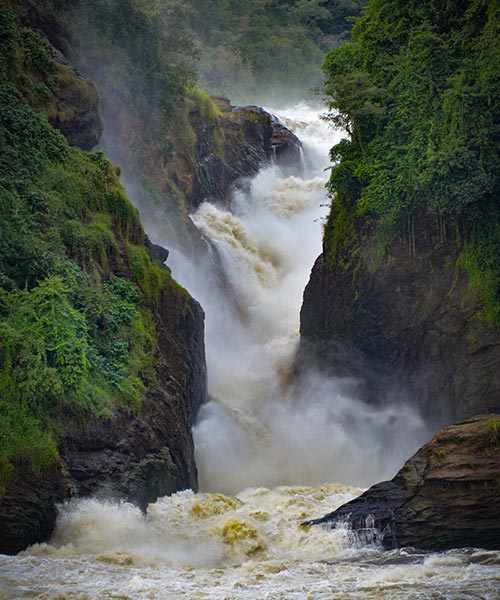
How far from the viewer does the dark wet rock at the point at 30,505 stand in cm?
1293

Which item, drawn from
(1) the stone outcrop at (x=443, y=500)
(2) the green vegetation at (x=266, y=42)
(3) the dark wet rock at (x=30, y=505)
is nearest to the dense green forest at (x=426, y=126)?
(1) the stone outcrop at (x=443, y=500)

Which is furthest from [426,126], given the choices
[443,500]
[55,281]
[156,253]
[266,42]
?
[266,42]

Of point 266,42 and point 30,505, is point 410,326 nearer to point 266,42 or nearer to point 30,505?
point 30,505

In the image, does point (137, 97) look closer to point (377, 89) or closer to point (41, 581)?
point (377, 89)

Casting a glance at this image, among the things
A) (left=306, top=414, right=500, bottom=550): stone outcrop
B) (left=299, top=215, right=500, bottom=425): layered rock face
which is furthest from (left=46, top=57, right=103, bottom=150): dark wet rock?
(left=306, top=414, right=500, bottom=550): stone outcrop

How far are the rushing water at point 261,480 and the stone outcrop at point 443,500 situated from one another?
54cm

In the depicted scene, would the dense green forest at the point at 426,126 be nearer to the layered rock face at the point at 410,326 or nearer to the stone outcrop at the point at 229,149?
the layered rock face at the point at 410,326

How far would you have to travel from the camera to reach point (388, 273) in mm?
24188

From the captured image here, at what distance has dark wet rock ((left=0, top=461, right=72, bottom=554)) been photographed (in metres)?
12.9

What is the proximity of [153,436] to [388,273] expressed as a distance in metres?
10.1

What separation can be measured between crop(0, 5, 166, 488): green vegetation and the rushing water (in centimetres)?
210

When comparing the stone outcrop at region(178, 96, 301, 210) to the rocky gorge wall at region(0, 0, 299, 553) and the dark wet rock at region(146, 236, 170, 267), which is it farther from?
the dark wet rock at region(146, 236, 170, 267)

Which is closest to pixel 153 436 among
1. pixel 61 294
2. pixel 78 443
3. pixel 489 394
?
pixel 78 443

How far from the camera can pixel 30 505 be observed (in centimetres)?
1353
